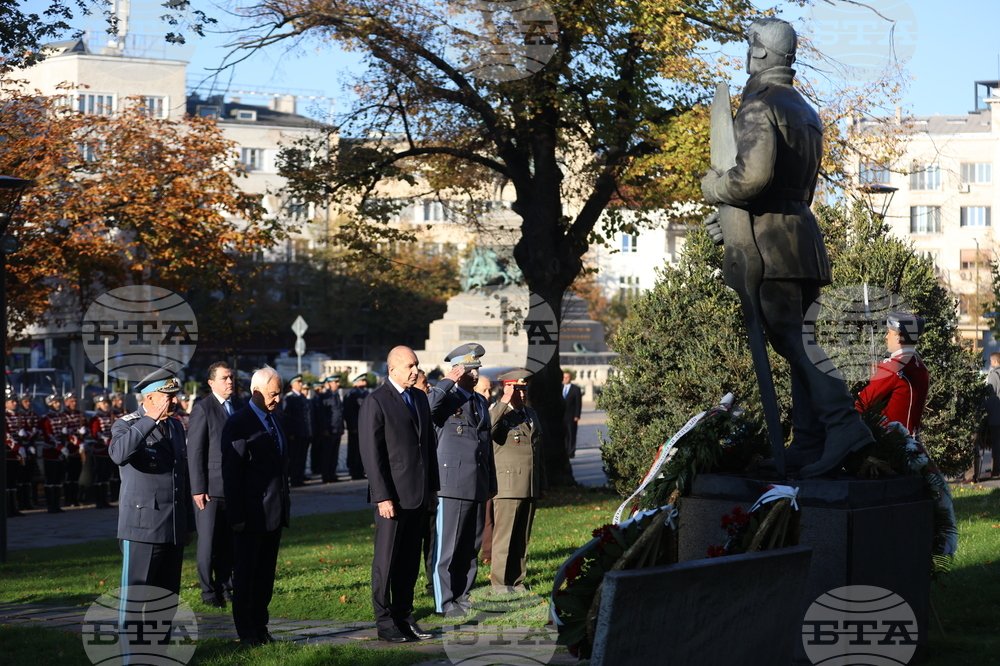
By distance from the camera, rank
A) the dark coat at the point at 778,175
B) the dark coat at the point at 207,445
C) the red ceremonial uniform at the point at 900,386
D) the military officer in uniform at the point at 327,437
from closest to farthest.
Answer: the dark coat at the point at 778,175
the red ceremonial uniform at the point at 900,386
the dark coat at the point at 207,445
the military officer in uniform at the point at 327,437

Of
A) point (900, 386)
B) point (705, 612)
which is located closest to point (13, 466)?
point (900, 386)

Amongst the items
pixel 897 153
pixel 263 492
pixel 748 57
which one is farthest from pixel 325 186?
pixel 748 57

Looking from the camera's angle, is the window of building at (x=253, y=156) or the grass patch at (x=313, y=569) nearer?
the grass patch at (x=313, y=569)

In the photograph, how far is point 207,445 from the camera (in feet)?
38.8

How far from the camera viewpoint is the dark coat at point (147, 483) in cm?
877

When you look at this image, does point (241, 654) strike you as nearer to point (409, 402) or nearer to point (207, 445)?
point (409, 402)

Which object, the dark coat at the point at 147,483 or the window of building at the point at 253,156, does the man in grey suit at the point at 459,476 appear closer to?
the dark coat at the point at 147,483

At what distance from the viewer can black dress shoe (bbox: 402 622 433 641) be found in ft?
31.2

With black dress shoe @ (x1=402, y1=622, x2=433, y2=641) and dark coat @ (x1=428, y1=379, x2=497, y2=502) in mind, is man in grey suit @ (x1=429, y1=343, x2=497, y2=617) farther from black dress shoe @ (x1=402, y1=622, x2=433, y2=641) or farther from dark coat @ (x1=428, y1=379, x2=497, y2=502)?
black dress shoe @ (x1=402, y1=622, x2=433, y2=641)

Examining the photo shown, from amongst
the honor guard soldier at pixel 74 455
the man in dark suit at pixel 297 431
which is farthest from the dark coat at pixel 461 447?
the man in dark suit at pixel 297 431

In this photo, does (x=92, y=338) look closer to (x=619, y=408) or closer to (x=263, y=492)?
(x=619, y=408)

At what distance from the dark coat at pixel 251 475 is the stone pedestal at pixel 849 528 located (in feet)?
9.52

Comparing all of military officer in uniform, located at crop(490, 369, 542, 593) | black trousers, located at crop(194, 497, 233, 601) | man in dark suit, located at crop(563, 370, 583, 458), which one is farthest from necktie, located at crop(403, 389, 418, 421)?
man in dark suit, located at crop(563, 370, 583, 458)

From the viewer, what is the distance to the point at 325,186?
2247cm
